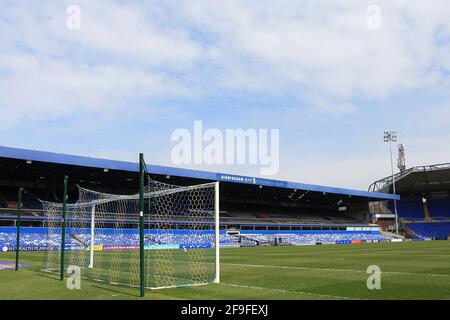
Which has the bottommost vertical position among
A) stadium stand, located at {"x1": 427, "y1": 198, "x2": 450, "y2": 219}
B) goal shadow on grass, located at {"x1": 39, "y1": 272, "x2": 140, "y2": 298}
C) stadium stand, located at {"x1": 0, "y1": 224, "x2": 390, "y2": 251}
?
goal shadow on grass, located at {"x1": 39, "y1": 272, "x2": 140, "y2": 298}

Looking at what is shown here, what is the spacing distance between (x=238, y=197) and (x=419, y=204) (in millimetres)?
44912

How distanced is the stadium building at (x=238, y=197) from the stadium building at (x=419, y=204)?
6.54 meters

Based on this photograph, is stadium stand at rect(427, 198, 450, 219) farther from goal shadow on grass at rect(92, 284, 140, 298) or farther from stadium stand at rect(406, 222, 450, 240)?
goal shadow on grass at rect(92, 284, 140, 298)

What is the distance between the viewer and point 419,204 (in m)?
94.1

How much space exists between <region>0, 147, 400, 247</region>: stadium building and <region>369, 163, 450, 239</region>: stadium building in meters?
6.54

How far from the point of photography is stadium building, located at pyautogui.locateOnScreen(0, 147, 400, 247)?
4619 centimetres

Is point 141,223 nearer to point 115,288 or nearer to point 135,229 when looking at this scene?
point 115,288

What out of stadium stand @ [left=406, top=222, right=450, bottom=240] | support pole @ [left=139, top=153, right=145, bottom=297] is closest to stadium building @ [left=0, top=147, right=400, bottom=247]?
stadium stand @ [left=406, top=222, right=450, bottom=240]

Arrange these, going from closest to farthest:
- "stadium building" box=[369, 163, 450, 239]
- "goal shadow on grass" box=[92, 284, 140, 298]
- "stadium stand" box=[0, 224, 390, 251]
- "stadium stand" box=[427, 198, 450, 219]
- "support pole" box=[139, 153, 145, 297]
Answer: "support pole" box=[139, 153, 145, 297]
"goal shadow on grass" box=[92, 284, 140, 298]
"stadium stand" box=[0, 224, 390, 251]
"stadium building" box=[369, 163, 450, 239]
"stadium stand" box=[427, 198, 450, 219]

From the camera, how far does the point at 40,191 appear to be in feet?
179

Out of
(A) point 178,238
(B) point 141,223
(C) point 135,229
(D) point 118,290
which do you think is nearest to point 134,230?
(C) point 135,229
